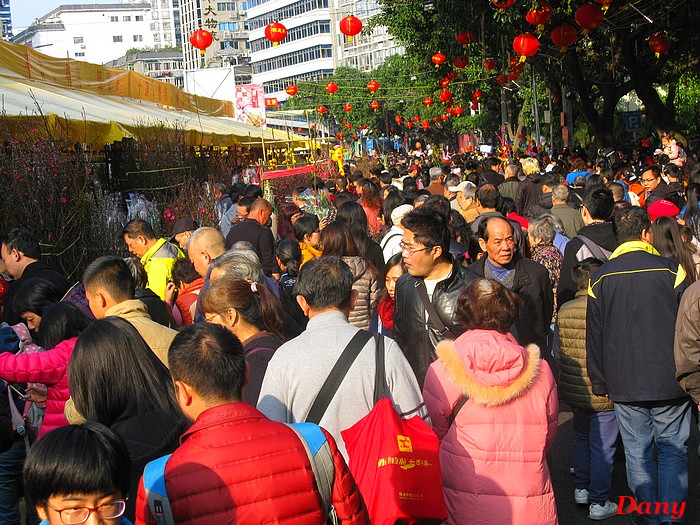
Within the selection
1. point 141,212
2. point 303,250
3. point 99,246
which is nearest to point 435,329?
point 303,250

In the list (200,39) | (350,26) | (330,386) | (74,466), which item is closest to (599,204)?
(330,386)

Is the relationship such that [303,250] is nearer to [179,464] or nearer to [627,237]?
[627,237]

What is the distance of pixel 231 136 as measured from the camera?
1898 centimetres

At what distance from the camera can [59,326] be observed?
4.63 meters

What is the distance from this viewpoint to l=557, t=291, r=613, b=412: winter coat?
18.9 ft

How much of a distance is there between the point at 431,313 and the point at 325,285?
123 centimetres

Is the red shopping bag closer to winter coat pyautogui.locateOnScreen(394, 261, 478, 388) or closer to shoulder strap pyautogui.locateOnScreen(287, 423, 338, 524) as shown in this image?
shoulder strap pyautogui.locateOnScreen(287, 423, 338, 524)

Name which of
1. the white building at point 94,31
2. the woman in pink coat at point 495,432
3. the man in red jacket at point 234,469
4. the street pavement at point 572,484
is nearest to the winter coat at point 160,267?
the street pavement at point 572,484

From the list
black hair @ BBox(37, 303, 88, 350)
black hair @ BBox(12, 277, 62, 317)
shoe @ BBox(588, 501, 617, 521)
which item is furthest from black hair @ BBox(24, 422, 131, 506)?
shoe @ BBox(588, 501, 617, 521)

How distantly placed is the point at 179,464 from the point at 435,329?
2.39 meters

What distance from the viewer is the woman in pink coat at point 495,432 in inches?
159

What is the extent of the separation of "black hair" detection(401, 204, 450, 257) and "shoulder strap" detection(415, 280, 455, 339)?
0.24m

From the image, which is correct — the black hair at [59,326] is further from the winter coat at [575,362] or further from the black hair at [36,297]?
the winter coat at [575,362]

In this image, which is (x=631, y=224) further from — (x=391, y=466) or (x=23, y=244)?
(x=23, y=244)
